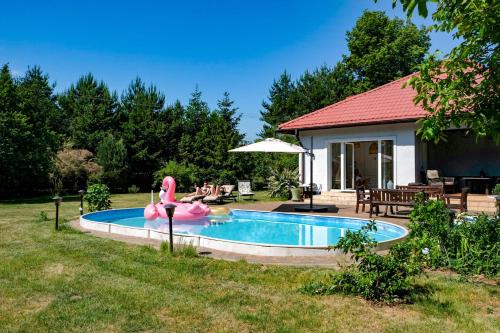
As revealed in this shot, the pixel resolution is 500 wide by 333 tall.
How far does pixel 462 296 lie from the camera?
527 cm

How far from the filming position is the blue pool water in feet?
37.4

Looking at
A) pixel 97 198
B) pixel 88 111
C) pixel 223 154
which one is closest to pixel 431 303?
pixel 97 198

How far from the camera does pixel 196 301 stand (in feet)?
17.0

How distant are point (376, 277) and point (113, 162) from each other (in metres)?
30.0

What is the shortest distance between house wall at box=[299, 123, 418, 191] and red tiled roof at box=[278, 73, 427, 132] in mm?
476

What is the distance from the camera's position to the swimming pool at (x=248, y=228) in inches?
366

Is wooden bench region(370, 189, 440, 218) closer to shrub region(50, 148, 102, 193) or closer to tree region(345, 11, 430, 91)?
shrub region(50, 148, 102, 193)

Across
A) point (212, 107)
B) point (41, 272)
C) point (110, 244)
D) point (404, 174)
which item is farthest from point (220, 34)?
point (41, 272)

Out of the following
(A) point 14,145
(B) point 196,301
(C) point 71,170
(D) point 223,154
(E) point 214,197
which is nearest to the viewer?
(B) point 196,301

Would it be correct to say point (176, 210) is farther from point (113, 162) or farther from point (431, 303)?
point (113, 162)

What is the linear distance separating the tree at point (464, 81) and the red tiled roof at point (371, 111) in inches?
488

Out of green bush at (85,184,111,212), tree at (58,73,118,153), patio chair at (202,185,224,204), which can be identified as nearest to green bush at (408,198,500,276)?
green bush at (85,184,111,212)

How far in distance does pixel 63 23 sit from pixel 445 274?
24.6 metres

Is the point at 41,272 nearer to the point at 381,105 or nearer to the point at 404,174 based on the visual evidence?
the point at 404,174
